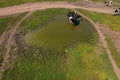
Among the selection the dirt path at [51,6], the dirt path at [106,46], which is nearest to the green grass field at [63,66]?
the dirt path at [106,46]

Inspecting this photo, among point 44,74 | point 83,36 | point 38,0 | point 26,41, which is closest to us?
point 44,74

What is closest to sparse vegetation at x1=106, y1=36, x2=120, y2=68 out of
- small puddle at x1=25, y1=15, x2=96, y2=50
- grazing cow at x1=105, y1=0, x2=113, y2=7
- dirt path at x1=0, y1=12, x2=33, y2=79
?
small puddle at x1=25, y1=15, x2=96, y2=50

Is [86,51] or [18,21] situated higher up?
[18,21]

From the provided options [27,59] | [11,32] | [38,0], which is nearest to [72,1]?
[38,0]

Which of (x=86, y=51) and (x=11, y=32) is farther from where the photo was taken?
(x=11, y=32)

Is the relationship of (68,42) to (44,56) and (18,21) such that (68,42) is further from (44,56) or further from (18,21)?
(18,21)

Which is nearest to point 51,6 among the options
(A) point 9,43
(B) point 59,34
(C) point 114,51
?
(B) point 59,34

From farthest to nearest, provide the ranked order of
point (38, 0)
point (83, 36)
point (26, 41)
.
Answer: point (38, 0), point (83, 36), point (26, 41)
